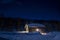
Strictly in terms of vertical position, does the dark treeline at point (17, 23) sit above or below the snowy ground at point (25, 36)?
above

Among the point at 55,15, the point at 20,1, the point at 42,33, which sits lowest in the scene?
the point at 42,33

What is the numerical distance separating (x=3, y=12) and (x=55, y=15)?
1.20 feet

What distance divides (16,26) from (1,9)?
0.51ft

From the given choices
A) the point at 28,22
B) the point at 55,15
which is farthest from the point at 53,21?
the point at 28,22

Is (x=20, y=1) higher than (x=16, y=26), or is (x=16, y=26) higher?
(x=20, y=1)

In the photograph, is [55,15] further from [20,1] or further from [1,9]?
[1,9]

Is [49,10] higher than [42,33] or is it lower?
higher

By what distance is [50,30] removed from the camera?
79cm

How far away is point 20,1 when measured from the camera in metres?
0.77

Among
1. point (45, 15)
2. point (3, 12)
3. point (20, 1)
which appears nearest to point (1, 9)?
point (3, 12)

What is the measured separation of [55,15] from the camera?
80 cm

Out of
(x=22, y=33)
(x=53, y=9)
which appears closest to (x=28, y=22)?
(x=22, y=33)

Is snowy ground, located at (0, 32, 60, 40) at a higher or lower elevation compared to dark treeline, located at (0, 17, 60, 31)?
lower

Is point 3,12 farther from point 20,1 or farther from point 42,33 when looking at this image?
point 42,33
